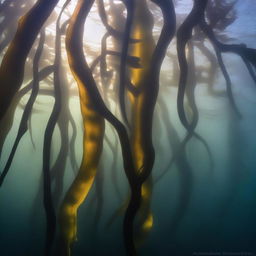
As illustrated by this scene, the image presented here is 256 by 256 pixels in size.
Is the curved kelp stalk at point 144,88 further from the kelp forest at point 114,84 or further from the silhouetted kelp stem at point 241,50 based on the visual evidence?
the silhouetted kelp stem at point 241,50

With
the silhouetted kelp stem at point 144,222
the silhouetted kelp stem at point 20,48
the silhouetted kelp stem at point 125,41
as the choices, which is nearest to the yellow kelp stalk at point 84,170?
the silhouetted kelp stem at point 125,41

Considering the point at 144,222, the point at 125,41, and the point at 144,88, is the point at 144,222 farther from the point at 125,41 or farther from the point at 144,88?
the point at 125,41

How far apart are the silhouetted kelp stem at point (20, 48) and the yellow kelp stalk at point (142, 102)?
771 millimetres

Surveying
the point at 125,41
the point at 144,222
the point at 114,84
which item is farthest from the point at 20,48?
the point at 114,84

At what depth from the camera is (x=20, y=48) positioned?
1480 millimetres

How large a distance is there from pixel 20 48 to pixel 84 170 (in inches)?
35.3

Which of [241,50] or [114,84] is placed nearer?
[241,50]

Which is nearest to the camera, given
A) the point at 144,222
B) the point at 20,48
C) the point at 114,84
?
the point at 20,48

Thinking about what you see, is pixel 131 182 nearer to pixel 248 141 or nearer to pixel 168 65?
pixel 168 65

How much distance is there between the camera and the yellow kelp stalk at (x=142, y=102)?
1767mm

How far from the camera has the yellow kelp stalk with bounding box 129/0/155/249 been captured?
1.77m

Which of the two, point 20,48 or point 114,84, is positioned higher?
point 20,48

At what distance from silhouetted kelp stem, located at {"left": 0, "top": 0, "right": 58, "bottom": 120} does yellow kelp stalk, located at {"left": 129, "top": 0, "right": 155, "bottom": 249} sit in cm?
77

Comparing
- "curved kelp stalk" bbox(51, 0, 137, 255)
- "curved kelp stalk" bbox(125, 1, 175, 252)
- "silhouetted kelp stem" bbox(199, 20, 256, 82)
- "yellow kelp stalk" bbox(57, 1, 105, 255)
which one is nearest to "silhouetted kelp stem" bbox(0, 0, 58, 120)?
"curved kelp stalk" bbox(51, 0, 137, 255)
